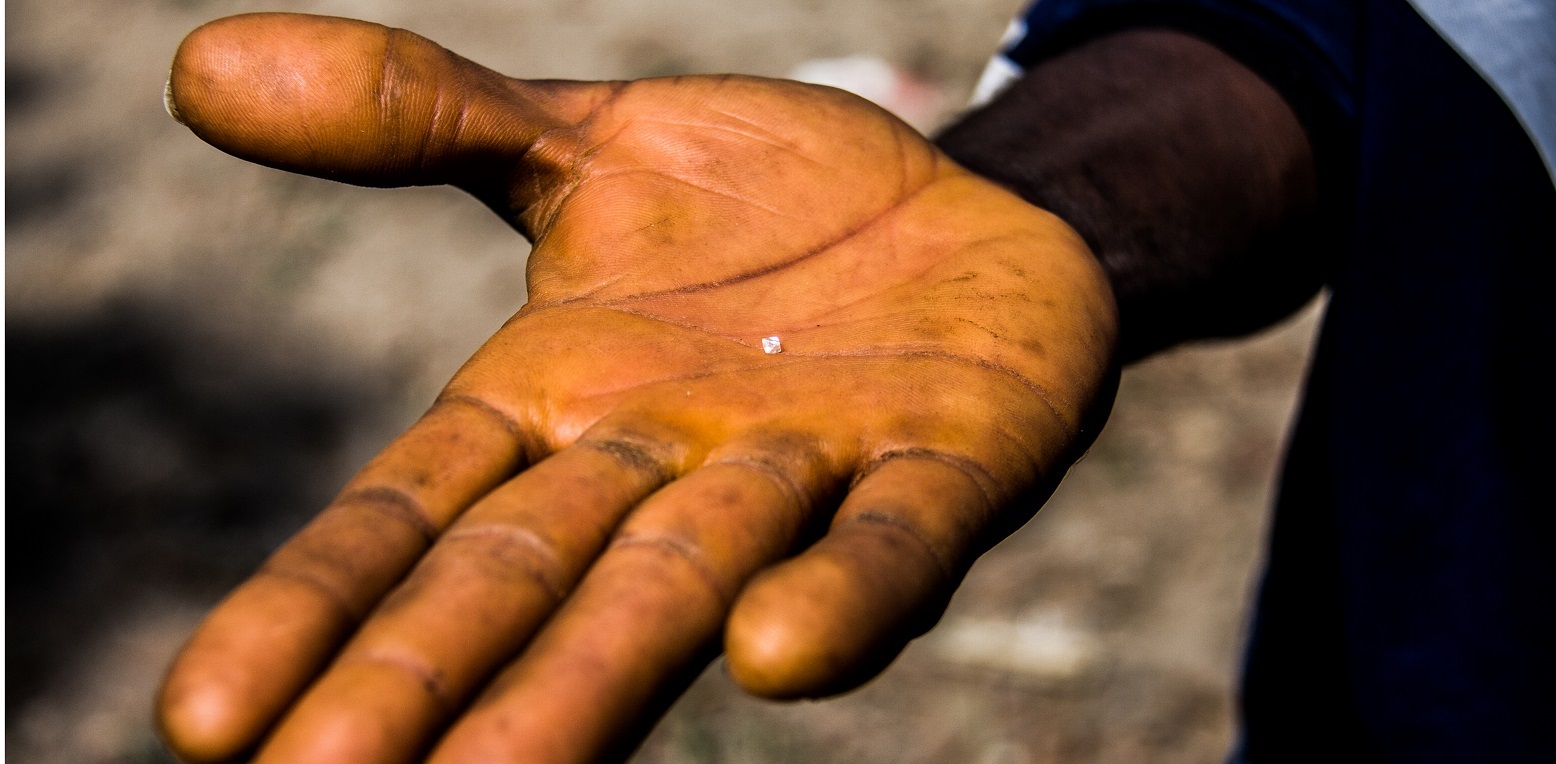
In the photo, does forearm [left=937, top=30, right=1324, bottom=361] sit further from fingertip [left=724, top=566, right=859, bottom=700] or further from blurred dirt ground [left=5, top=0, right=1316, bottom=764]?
fingertip [left=724, top=566, right=859, bottom=700]

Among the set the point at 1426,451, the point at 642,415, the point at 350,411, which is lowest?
the point at 350,411

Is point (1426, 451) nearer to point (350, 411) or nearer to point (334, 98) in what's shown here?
point (334, 98)

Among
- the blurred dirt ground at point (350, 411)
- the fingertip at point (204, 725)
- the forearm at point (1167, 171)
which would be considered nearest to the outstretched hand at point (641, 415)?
the fingertip at point (204, 725)

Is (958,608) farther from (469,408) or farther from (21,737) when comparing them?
(21,737)

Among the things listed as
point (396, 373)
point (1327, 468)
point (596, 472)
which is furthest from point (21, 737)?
point (1327, 468)

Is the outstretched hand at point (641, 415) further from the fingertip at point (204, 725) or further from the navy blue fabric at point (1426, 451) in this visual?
the navy blue fabric at point (1426, 451)

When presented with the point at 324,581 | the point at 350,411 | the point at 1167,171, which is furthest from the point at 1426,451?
the point at 350,411
